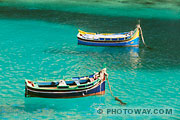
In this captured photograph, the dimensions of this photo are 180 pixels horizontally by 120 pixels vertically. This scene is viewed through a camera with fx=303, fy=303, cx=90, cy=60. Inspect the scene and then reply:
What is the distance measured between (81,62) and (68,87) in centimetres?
1786

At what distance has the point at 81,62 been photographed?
6125 cm

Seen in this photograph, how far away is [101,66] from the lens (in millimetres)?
59125

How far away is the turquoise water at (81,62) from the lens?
141 ft

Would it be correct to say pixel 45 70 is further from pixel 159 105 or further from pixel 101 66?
pixel 159 105

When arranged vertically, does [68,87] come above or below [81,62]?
below

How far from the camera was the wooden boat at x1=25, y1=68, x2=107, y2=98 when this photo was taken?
43.3m

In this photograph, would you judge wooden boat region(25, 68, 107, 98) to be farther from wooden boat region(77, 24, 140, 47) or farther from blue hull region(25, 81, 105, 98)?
wooden boat region(77, 24, 140, 47)

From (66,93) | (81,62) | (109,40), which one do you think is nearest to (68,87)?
(66,93)

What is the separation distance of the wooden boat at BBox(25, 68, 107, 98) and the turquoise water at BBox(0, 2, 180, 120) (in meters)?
1.00
